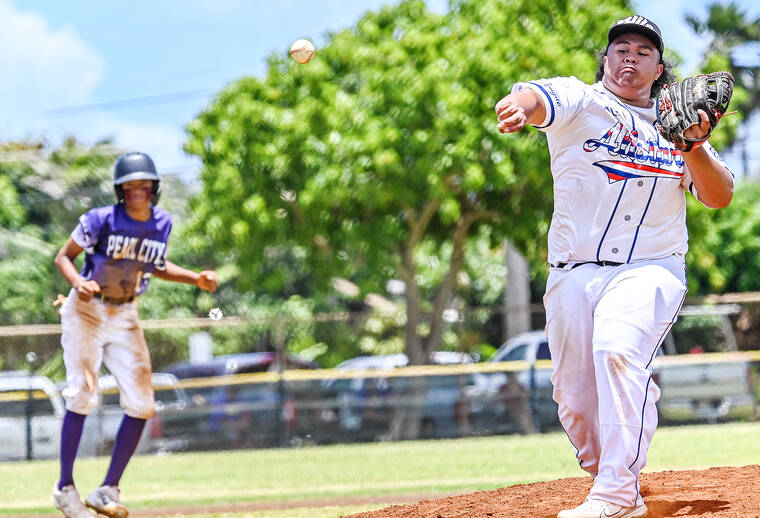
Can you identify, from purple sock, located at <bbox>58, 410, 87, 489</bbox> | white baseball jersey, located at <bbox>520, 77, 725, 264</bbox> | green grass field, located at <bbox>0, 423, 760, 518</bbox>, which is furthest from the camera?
green grass field, located at <bbox>0, 423, 760, 518</bbox>

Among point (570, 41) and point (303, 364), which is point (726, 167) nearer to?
point (570, 41)

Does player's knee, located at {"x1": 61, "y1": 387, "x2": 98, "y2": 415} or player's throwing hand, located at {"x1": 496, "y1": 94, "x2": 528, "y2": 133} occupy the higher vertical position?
player's throwing hand, located at {"x1": 496, "y1": 94, "x2": 528, "y2": 133}

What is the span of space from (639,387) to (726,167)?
1.08 metres

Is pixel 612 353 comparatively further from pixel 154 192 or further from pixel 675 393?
pixel 675 393

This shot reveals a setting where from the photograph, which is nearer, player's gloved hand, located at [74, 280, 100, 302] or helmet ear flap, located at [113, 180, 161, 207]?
player's gloved hand, located at [74, 280, 100, 302]

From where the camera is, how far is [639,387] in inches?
191

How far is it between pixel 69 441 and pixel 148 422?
35.8 ft

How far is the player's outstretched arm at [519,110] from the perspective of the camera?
448cm

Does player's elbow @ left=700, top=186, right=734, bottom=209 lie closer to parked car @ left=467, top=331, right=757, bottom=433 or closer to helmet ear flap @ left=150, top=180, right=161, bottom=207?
helmet ear flap @ left=150, top=180, right=161, bottom=207

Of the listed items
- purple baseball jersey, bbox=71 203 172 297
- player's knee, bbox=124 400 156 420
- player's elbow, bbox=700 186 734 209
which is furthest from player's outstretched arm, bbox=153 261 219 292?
player's elbow, bbox=700 186 734 209

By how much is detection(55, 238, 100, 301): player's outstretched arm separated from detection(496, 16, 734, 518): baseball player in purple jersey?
3086mm

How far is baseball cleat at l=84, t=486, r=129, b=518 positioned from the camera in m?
7.01

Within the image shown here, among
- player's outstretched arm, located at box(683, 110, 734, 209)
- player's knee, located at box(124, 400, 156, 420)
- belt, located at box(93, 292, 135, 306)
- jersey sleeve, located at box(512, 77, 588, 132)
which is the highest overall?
jersey sleeve, located at box(512, 77, 588, 132)

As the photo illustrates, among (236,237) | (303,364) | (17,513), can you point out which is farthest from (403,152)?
(17,513)
